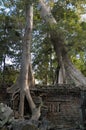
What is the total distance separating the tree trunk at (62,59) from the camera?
15.9 meters

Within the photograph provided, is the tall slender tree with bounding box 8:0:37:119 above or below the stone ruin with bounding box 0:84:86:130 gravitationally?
above

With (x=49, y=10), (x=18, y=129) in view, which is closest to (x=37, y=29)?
(x=49, y=10)

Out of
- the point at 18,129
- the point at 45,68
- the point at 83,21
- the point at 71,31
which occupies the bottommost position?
the point at 18,129

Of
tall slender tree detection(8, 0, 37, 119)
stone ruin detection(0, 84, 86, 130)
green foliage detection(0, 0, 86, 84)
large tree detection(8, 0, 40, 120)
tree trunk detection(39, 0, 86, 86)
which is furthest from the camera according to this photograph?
green foliage detection(0, 0, 86, 84)

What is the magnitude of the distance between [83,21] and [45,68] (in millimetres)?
4082

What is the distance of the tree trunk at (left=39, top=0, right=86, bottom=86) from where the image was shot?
15.9 meters

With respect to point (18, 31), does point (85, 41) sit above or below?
below

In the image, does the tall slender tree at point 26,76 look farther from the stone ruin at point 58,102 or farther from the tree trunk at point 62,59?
the tree trunk at point 62,59

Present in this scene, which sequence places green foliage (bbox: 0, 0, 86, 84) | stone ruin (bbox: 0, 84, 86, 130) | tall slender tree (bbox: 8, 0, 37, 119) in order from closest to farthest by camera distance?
1. tall slender tree (bbox: 8, 0, 37, 119)
2. stone ruin (bbox: 0, 84, 86, 130)
3. green foliage (bbox: 0, 0, 86, 84)

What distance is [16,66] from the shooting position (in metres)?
20.9

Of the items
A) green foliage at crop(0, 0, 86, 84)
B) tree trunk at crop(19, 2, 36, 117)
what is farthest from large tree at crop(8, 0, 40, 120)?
green foliage at crop(0, 0, 86, 84)

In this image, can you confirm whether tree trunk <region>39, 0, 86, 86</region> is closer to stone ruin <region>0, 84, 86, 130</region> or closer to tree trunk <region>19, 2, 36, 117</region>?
stone ruin <region>0, 84, 86, 130</region>

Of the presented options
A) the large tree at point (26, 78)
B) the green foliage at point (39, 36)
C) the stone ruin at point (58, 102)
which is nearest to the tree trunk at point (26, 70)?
the large tree at point (26, 78)

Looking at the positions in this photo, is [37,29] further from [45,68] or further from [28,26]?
[45,68]
